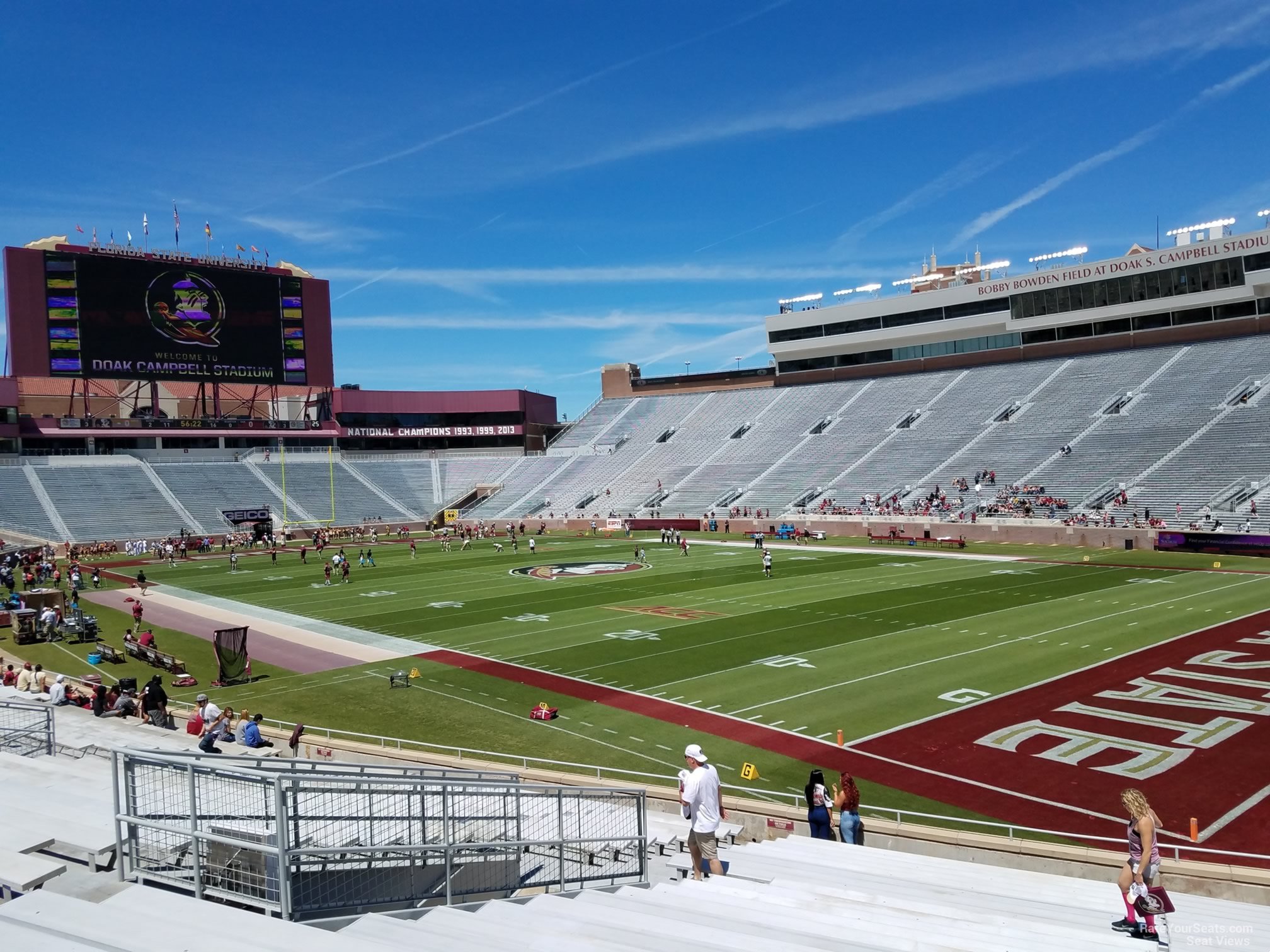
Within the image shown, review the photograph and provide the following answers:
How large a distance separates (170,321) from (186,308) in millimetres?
1509

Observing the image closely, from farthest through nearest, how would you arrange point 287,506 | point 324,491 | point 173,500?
point 324,491, point 287,506, point 173,500

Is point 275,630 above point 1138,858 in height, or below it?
below

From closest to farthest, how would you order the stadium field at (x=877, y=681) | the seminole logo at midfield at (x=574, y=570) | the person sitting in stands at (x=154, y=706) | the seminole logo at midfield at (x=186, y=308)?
the stadium field at (x=877, y=681) < the person sitting in stands at (x=154, y=706) < the seminole logo at midfield at (x=574, y=570) < the seminole logo at midfield at (x=186, y=308)

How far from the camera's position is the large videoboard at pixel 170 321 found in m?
64.8

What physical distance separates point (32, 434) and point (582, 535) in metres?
42.4

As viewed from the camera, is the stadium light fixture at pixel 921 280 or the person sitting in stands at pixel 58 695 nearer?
the person sitting in stands at pixel 58 695

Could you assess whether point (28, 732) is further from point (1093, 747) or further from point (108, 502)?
point (108, 502)

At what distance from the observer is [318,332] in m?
75.4

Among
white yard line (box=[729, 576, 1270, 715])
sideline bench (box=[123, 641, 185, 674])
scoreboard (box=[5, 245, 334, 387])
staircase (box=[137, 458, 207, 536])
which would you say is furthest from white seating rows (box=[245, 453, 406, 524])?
white yard line (box=[729, 576, 1270, 715])

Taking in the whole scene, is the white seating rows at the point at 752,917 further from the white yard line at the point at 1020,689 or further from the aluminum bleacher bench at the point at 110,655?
the aluminum bleacher bench at the point at 110,655

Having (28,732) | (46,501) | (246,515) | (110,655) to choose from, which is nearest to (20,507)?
(46,501)

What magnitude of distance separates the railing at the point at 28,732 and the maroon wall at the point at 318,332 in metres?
65.6

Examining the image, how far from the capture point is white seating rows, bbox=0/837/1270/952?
4.72m

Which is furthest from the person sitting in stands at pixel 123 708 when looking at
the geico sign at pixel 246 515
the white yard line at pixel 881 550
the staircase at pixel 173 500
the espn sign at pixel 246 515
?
the geico sign at pixel 246 515
